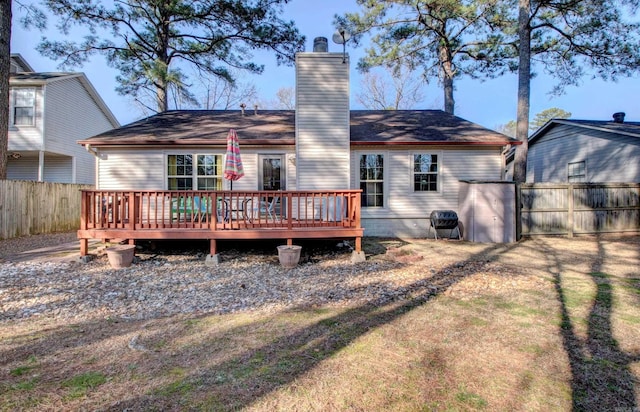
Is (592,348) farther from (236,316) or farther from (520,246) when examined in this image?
(520,246)

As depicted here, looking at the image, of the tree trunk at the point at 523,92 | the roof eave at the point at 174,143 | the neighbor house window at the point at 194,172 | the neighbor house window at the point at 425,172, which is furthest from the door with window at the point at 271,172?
the tree trunk at the point at 523,92

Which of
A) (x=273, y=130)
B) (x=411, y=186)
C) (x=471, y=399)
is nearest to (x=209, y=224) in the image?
(x=273, y=130)

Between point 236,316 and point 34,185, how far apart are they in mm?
10970

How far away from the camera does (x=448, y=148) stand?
391 inches

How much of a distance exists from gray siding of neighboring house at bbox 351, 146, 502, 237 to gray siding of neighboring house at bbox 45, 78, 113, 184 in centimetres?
1366

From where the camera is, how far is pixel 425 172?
10.0 m

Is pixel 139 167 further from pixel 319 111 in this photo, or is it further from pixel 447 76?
pixel 447 76

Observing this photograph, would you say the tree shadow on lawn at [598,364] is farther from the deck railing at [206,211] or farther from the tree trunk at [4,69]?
the tree trunk at [4,69]

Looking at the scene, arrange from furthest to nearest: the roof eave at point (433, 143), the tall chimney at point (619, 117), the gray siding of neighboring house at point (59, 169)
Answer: the gray siding of neighboring house at point (59, 169) < the tall chimney at point (619, 117) < the roof eave at point (433, 143)

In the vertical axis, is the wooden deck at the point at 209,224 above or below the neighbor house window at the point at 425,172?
below

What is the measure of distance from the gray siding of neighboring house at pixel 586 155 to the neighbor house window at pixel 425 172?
25.0ft

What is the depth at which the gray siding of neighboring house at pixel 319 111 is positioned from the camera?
8.70m

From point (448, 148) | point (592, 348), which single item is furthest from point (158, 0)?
point (592, 348)

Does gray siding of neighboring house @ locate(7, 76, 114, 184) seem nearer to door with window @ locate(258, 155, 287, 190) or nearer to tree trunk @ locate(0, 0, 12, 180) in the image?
tree trunk @ locate(0, 0, 12, 180)
